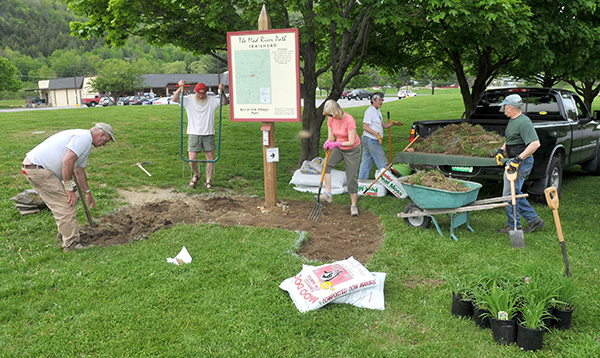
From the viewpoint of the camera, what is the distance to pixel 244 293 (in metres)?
4.06

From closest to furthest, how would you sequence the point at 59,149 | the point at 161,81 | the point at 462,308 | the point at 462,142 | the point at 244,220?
the point at 462,308 < the point at 59,149 < the point at 244,220 < the point at 462,142 < the point at 161,81

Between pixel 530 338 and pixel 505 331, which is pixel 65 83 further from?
pixel 530 338

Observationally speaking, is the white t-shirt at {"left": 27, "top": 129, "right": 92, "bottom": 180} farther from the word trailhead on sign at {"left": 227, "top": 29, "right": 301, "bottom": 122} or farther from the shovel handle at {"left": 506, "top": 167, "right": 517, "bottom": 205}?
the shovel handle at {"left": 506, "top": 167, "right": 517, "bottom": 205}

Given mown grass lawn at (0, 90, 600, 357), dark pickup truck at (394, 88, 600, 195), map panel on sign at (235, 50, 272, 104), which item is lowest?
mown grass lawn at (0, 90, 600, 357)

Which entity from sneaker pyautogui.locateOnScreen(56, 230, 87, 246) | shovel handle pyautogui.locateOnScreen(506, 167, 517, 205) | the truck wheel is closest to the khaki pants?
sneaker pyautogui.locateOnScreen(56, 230, 87, 246)

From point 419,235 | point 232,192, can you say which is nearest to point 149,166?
point 232,192

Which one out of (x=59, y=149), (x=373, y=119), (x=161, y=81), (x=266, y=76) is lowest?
(x=59, y=149)

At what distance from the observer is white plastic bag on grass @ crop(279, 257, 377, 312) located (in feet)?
12.4

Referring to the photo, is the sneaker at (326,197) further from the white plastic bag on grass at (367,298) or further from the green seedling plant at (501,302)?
the green seedling plant at (501,302)

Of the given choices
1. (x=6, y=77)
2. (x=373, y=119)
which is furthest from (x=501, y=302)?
(x=6, y=77)

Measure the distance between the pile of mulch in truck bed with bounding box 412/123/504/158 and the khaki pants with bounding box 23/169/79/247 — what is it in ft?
16.4

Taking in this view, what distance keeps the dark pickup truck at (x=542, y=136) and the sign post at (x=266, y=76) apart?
1.98 m

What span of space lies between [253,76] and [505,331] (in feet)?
16.1

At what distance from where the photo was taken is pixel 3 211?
6398mm
